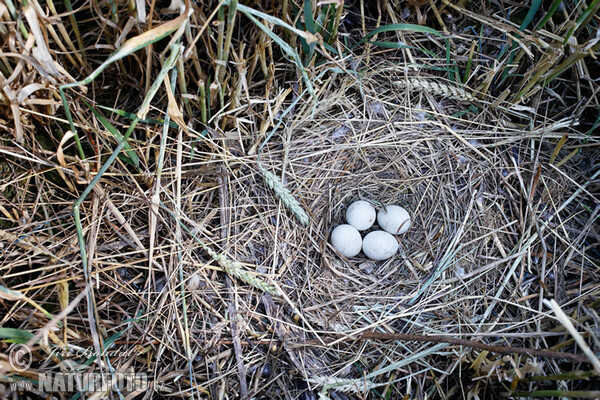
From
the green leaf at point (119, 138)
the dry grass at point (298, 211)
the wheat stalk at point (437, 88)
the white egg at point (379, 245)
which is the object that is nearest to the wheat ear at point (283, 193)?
the dry grass at point (298, 211)

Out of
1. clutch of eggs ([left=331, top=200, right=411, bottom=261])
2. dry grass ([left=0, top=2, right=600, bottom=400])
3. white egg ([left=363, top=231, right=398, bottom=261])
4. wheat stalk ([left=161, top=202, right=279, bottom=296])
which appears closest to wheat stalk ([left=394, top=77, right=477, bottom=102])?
dry grass ([left=0, top=2, right=600, bottom=400])

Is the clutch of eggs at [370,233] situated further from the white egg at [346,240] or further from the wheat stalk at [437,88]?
the wheat stalk at [437,88]

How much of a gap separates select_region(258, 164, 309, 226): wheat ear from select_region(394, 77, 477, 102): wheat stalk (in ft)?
2.52

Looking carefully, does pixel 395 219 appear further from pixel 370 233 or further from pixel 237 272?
pixel 237 272

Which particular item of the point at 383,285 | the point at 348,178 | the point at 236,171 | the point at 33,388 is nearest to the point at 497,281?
the point at 383,285

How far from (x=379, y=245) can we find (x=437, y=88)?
798 mm

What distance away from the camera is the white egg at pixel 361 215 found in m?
1.90

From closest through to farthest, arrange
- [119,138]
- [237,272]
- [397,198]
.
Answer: [119,138], [237,272], [397,198]

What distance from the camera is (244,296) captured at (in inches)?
65.2

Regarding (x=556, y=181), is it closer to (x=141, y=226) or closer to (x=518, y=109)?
(x=518, y=109)

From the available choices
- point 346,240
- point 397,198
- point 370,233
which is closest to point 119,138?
point 346,240

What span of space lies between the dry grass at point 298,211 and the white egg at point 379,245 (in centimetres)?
8

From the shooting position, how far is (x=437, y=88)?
6.35ft

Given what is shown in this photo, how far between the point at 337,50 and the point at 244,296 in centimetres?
119
